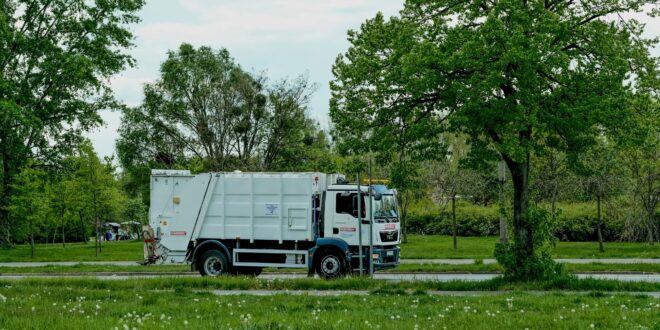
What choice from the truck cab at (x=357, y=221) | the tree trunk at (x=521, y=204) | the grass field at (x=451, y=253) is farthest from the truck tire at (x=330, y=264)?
the grass field at (x=451, y=253)

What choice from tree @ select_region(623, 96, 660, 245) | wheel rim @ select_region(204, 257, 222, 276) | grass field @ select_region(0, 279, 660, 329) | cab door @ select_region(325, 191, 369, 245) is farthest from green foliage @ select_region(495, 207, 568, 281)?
tree @ select_region(623, 96, 660, 245)

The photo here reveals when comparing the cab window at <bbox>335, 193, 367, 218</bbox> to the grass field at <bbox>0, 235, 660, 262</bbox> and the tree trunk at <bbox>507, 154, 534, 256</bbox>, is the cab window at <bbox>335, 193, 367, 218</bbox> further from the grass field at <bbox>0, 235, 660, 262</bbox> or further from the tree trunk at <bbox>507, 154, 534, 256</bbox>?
the grass field at <bbox>0, 235, 660, 262</bbox>

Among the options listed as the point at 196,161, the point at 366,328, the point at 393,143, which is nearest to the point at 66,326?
the point at 366,328

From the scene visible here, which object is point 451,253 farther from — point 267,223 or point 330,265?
point 267,223

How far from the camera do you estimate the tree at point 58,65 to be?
33438mm

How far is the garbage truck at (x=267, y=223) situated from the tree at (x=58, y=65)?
12.1m

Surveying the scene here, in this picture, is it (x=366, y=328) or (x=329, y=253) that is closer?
(x=366, y=328)

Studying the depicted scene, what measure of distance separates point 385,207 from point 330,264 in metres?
2.37

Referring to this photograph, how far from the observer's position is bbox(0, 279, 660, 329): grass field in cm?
1038

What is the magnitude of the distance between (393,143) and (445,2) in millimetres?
3725

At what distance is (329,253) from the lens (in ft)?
71.7

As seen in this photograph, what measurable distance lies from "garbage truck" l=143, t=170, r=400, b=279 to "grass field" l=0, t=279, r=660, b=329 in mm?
5787

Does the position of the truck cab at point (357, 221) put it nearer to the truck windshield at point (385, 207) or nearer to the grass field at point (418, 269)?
the truck windshield at point (385, 207)

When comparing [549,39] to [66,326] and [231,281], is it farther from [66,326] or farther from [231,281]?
[66,326]
